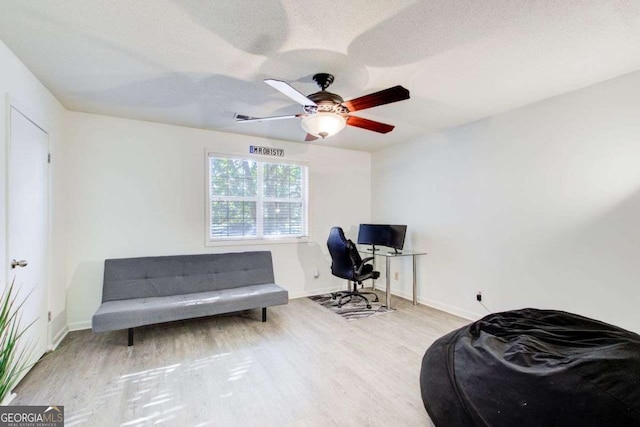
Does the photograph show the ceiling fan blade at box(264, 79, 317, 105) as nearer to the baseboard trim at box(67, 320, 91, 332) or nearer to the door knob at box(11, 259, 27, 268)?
the door knob at box(11, 259, 27, 268)

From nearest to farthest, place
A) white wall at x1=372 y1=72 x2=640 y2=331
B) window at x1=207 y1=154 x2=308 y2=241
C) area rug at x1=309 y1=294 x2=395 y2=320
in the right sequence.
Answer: white wall at x1=372 y1=72 x2=640 y2=331 < area rug at x1=309 y1=294 x2=395 y2=320 < window at x1=207 y1=154 x2=308 y2=241

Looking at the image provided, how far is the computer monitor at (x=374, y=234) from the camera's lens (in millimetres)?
4527

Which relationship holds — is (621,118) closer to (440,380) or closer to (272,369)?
(440,380)

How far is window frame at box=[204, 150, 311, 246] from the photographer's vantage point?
13.3 feet

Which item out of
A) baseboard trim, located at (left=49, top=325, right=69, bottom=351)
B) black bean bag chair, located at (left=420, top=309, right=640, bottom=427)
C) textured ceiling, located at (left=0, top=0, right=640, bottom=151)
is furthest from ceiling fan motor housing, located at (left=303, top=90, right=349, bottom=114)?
baseboard trim, located at (left=49, top=325, right=69, bottom=351)

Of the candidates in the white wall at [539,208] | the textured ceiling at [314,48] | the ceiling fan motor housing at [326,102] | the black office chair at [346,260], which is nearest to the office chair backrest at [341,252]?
the black office chair at [346,260]

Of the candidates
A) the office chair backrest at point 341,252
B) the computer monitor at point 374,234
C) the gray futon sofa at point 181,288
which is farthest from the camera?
the computer monitor at point 374,234

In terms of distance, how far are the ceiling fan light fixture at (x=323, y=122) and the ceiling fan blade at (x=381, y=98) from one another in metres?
0.13

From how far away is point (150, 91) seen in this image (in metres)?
2.79

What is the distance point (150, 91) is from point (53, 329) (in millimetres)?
2491

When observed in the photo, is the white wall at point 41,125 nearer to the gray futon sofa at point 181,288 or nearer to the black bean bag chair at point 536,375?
the gray futon sofa at point 181,288

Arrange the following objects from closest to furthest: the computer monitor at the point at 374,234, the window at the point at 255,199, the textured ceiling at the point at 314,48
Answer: the textured ceiling at the point at 314,48, the window at the point at 255,199, the computer monitor at the point at 374,234

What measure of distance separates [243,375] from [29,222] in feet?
6.92

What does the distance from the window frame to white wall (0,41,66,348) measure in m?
1.51
